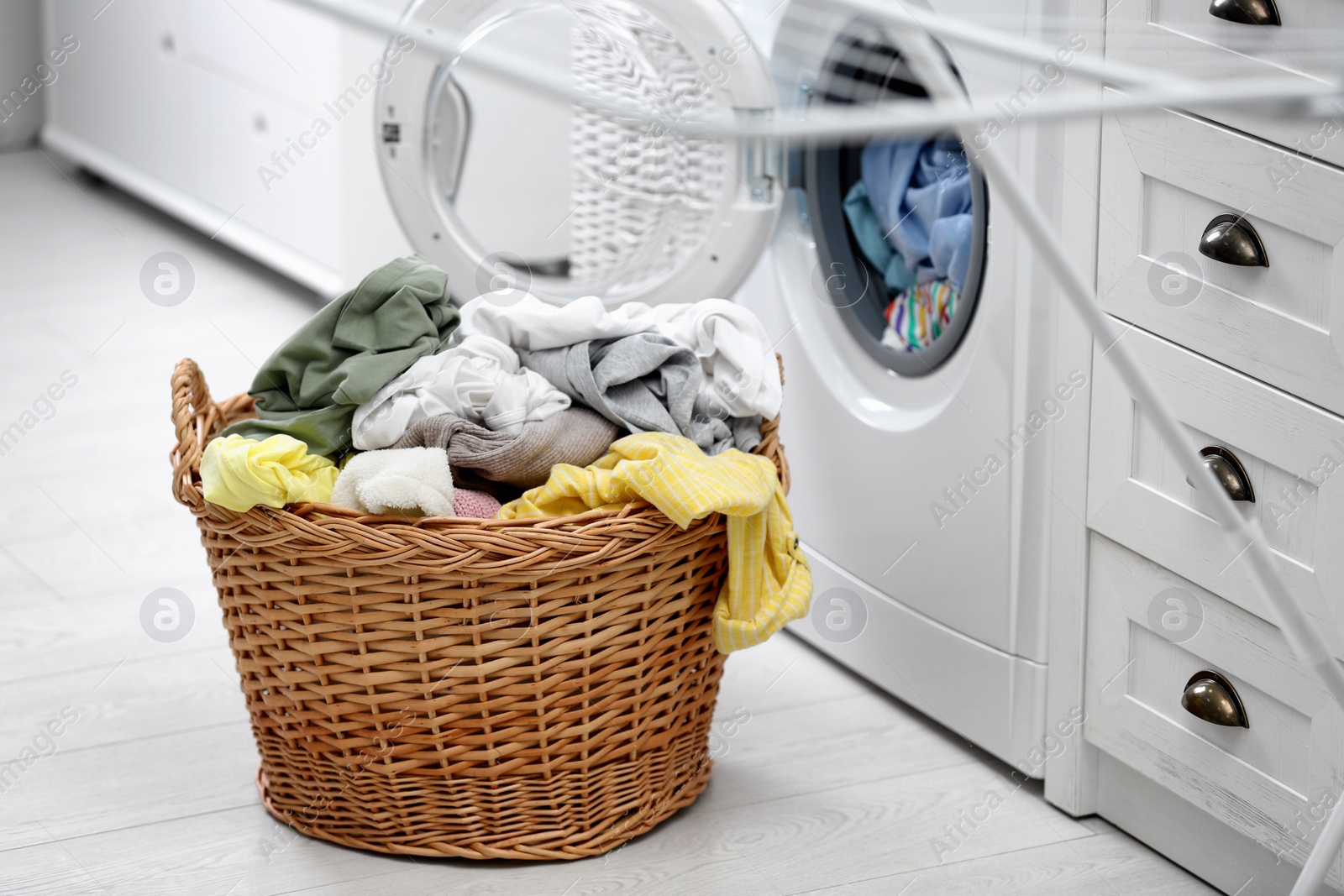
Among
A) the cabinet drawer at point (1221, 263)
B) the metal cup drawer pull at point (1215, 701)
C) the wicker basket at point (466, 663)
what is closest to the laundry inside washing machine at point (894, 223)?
the cabinet drawer at point (1221, 263)

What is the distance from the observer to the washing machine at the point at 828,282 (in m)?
1.32

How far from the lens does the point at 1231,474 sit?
3.67ft

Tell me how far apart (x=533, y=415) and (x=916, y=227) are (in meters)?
0.47

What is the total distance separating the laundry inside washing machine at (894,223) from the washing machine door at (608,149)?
8cm

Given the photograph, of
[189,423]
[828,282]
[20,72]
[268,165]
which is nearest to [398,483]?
[189,423]

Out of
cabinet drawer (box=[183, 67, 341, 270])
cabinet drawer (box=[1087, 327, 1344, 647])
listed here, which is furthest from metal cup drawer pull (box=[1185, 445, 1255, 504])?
cabinet drawer (box=[183, 67, 341, 270])

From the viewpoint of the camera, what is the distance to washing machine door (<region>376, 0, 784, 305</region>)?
1423 mm

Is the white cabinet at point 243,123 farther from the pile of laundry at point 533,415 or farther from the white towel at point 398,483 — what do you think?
the white towel at point 398,483

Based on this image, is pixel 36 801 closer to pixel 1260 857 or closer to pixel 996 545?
pixel 996 545

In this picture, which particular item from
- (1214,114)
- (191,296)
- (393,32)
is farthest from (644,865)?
(191,296)

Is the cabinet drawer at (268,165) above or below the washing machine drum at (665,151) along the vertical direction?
below

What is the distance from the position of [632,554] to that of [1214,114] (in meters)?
0.55

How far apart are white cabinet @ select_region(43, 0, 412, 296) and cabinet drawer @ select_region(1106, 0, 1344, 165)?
1393 mm

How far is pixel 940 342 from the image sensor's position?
4.54 ft
